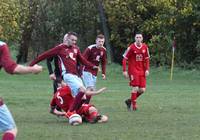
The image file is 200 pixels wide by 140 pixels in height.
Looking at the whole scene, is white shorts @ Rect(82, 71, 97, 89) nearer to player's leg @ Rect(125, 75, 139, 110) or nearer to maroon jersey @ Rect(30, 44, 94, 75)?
player's leg @ Rect(125, 75, 139, 110)

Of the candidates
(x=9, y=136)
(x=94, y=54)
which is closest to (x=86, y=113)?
(x=94, y=54)

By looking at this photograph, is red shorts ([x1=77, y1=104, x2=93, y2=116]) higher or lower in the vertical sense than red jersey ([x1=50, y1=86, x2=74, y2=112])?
lower

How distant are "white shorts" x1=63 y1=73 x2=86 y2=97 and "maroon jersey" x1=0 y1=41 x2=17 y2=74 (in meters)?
5.70

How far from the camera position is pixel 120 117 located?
15.0 metres

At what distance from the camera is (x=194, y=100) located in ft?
66.6

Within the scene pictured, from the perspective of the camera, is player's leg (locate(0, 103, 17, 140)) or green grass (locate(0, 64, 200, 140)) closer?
player's leg (locate(0, 103, 17, 140))

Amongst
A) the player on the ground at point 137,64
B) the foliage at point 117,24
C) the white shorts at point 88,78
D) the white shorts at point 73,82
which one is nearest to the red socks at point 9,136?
the white shorts at point 73,82

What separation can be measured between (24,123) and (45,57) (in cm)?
143

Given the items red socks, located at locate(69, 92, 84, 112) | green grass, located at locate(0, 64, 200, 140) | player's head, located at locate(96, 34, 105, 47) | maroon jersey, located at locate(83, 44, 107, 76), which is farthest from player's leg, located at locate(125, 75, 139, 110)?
red socks, located at locate(69, 92, 84, 112)

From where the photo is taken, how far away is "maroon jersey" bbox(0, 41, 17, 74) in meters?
7.83

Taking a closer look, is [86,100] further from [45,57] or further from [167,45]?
[167,45]

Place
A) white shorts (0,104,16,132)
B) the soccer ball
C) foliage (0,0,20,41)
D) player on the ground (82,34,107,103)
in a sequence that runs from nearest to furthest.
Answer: white shorts (0,104,16,132)
the soccer ball
player on the ground (82,34,107,103)
foliage (0,0,20,41)

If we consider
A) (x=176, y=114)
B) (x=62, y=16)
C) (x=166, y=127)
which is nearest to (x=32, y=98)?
(x=176, y=114)

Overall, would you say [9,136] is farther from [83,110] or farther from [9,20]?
[9,20]
